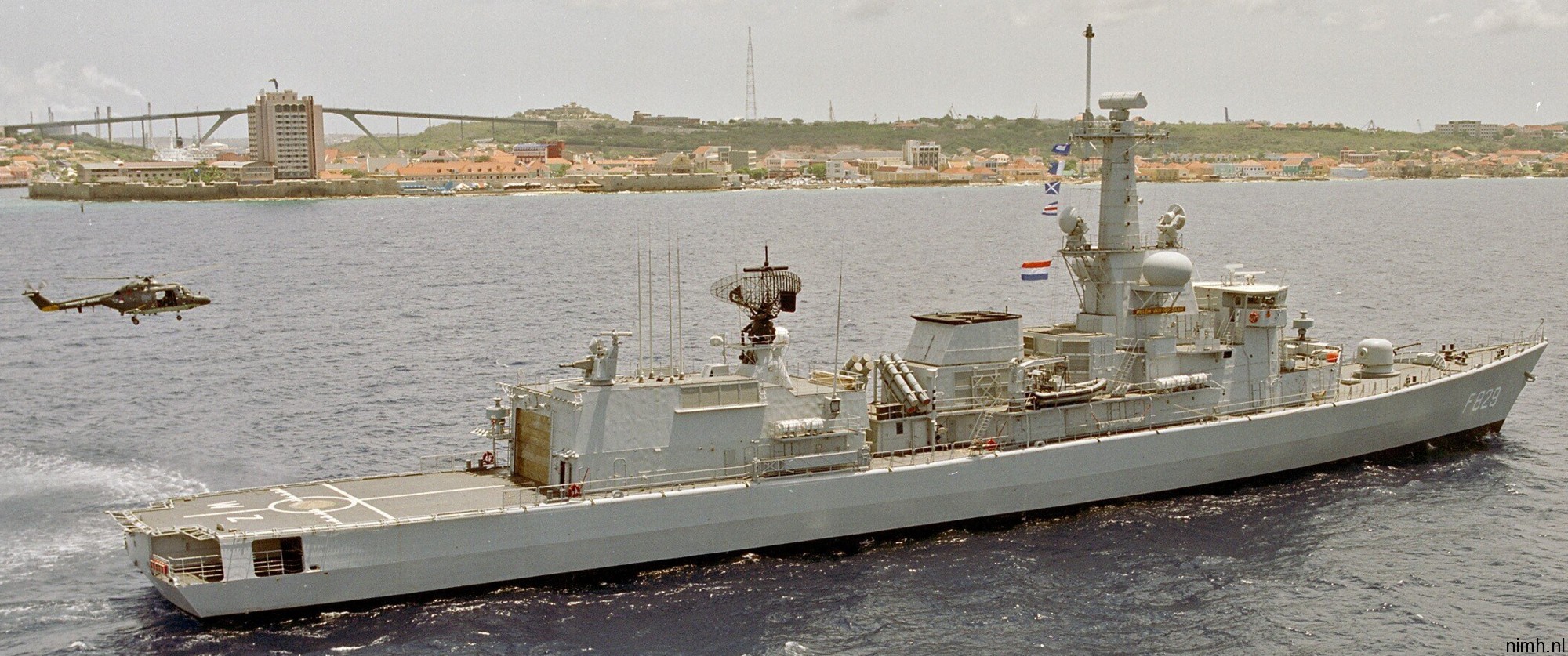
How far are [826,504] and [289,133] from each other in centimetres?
18299

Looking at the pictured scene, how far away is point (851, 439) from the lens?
1174 inches

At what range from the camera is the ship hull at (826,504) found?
25.0 meters

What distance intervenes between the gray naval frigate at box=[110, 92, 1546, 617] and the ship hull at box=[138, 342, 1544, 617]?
0.17 ft

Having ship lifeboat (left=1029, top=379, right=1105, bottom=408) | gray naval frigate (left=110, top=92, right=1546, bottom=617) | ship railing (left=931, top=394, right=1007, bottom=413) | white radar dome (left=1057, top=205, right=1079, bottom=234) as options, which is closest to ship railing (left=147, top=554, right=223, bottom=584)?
gray naval frigate (left=110, top=92, right=1546, bottom=617)

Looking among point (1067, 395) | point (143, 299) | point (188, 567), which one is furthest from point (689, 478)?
point (143, 299)

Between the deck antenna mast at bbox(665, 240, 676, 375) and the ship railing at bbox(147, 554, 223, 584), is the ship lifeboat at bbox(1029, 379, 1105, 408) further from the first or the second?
the ship railing at bbox(147, 554, 223, 584)

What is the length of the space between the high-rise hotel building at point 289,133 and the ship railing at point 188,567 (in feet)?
589

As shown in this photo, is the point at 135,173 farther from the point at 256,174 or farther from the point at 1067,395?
the point at 1067,395

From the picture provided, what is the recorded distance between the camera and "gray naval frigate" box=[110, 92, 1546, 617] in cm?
2553

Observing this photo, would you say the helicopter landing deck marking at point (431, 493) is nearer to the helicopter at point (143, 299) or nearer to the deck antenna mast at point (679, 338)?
the deck antenna mast at point (679, 338)

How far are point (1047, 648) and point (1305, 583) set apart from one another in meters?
6.92

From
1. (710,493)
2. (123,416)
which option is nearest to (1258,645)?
(710,493)

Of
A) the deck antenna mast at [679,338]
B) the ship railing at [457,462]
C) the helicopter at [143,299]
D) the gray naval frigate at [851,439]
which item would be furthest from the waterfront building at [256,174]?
the ship railing at [457,462]

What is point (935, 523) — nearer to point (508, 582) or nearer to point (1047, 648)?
point (1047, 648)
